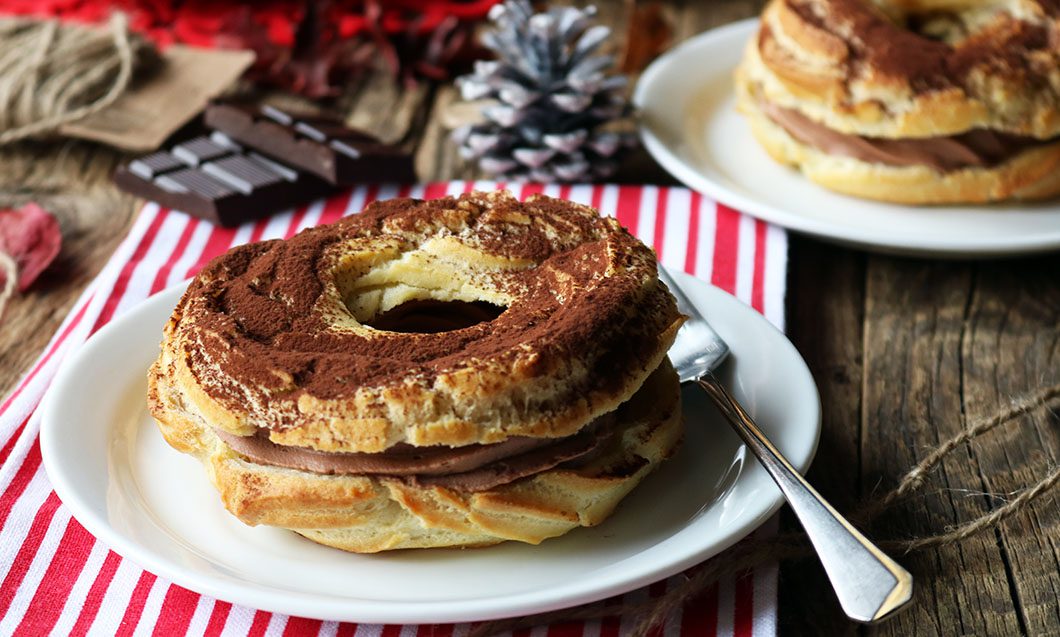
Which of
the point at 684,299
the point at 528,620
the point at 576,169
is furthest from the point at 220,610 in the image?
the point at 576,169

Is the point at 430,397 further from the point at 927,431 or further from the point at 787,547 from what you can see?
the point at 927,431

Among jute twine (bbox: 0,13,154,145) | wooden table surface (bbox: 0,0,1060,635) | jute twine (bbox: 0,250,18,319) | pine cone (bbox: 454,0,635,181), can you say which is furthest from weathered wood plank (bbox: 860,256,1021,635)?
jute twine (bbox: 0,13,154,145)

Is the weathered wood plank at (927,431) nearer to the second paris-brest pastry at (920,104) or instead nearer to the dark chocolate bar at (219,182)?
the second paris-brest pastry at (920,104)

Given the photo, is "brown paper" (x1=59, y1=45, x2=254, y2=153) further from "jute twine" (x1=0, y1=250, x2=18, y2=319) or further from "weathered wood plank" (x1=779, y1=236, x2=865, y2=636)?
"weathered wood plank" (x1=779, y1=236, x2=865, y2=636)

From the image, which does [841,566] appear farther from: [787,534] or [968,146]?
[968,146]

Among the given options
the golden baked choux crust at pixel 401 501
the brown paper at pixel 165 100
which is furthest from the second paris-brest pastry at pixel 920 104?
the brown paper at pixel 165 100
